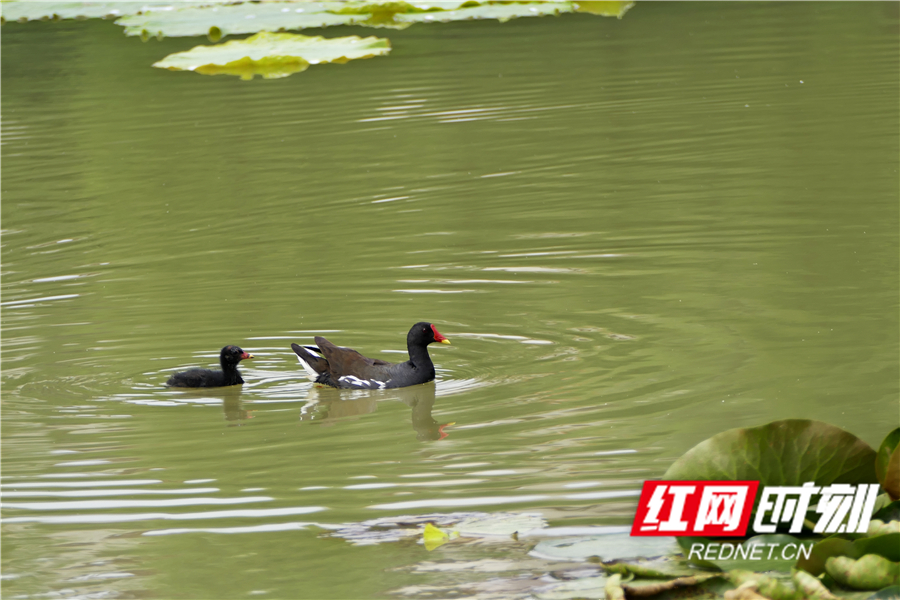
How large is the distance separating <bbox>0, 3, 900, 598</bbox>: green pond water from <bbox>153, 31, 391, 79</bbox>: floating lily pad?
1200 millimetres

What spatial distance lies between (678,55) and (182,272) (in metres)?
12.8

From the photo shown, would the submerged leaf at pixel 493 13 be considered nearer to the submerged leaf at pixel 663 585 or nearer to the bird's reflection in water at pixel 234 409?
the bird's reflection in water at pixel 234 409

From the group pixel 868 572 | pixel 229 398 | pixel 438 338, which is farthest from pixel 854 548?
pixel 229 398

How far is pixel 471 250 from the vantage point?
37.1ft

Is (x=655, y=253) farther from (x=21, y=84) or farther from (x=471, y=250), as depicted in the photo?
(x=21, y=84)

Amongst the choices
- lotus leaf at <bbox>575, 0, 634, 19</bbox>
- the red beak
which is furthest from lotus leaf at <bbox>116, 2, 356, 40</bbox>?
the red beak

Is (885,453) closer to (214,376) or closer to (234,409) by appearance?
(234,409)

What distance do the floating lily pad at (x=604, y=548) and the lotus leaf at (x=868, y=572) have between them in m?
0.74

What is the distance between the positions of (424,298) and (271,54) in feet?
45.0

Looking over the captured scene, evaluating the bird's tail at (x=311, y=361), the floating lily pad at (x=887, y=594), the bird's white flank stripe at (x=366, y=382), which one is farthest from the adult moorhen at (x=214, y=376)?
the floating lily pad at (x=887, y=594)

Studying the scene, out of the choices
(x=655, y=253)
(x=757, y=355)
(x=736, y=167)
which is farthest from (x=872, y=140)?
(x=757, y=355)

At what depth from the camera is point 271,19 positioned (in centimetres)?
2648

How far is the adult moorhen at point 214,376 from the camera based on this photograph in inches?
332

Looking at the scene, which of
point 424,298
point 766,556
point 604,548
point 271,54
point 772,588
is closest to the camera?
point 772,588
